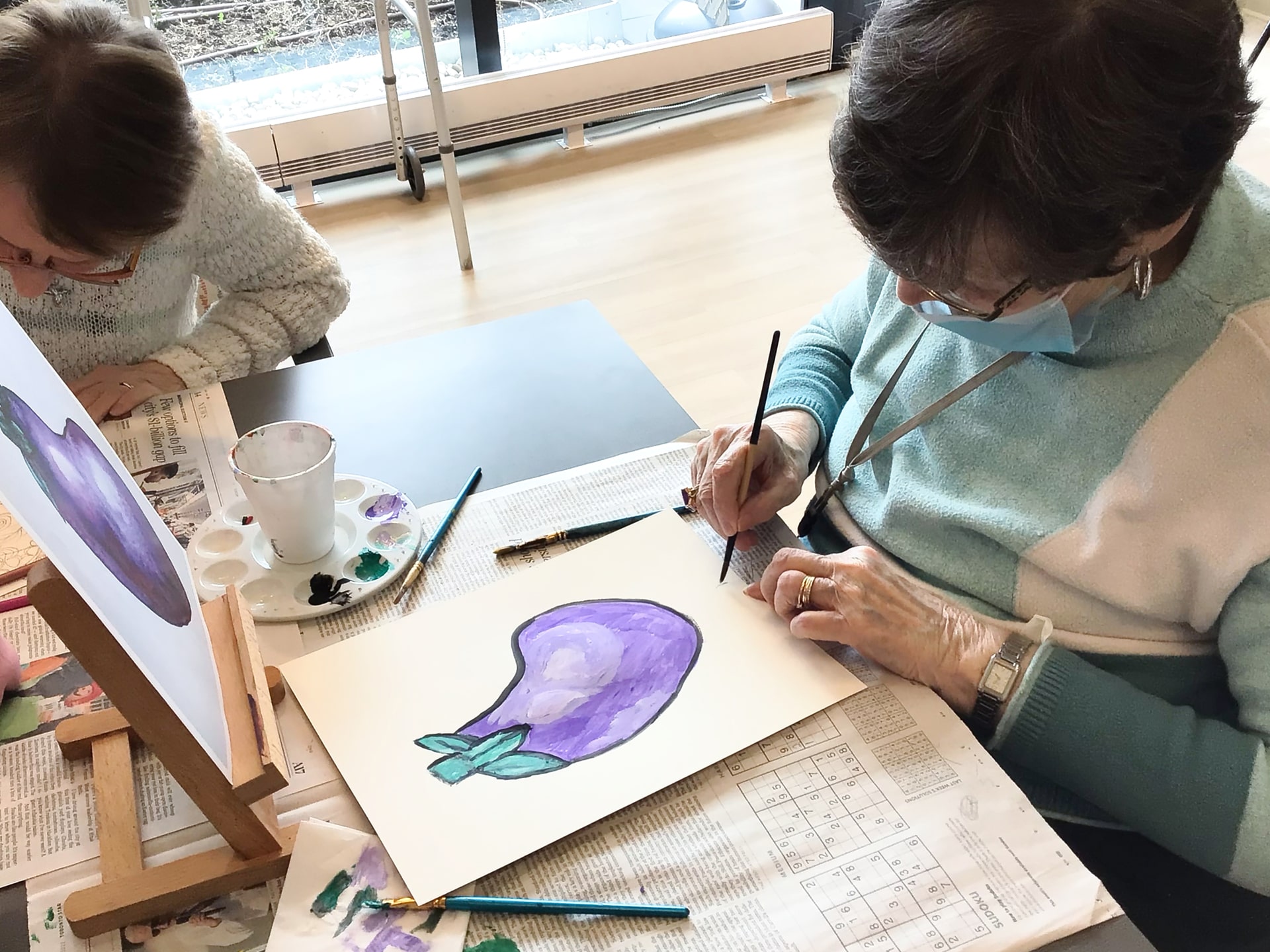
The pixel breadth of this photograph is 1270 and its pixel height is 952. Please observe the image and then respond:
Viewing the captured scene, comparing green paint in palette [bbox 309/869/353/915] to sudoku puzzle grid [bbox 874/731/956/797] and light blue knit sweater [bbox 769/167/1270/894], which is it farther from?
light blue knit sweater [bbox 769/167/1270/894]

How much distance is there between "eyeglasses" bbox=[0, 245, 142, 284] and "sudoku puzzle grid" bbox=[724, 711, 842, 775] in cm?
80

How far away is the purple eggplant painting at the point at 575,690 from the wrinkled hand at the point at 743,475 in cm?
12

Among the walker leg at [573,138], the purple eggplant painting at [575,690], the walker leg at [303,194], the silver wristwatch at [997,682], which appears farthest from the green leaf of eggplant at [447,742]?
the walker leg at [573,138]

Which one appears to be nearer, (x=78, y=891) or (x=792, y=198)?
(x=78, y=891)

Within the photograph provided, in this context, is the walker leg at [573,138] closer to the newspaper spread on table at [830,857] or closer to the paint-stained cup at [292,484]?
the paint-stained cup at [292,484]

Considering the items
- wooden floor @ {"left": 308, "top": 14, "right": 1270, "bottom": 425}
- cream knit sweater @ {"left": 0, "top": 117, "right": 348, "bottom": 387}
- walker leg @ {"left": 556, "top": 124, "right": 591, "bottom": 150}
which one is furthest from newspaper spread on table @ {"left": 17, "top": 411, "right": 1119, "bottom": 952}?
walker leg @ {"left": 556, "top": 124, "right": 591, "bottom": 150}

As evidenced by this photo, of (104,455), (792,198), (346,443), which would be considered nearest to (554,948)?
(104,455)

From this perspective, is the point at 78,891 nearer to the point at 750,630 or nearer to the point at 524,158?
the point at 750,630

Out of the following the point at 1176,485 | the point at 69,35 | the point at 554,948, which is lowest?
the point at 554,948

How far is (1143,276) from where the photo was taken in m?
0.81

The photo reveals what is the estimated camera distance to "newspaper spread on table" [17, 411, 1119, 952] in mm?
669

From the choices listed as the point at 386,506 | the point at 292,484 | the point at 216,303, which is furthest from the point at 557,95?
the point at 292,484

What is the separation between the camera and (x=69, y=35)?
3.26ft

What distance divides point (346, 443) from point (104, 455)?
338 mm
